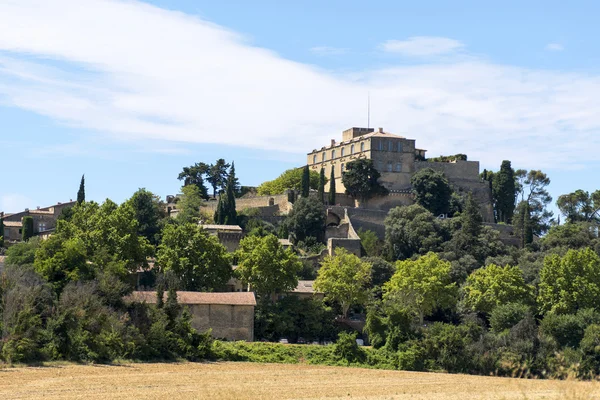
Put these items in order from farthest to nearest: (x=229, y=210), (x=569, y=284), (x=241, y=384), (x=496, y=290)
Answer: (x=229, y=210) < (x=496, y=290) < (x=569, y=284) < (x=241, y=384)

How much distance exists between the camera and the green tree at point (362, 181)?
290ft

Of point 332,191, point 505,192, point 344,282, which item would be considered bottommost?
point 344,282

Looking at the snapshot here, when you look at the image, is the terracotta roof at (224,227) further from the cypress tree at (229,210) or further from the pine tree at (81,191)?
the pine tree at (81,191)

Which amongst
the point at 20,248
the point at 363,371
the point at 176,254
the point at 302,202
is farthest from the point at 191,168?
the point at 363,371

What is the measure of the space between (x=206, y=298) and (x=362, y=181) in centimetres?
3629

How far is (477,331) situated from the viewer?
53312 millimetres

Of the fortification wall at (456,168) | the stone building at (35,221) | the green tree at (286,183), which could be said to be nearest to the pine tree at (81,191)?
the stone building at (35,221)

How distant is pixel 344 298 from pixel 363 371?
15.5m

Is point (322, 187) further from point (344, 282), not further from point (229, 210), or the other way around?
point (344, 282)

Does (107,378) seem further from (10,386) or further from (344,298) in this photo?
(344,298)

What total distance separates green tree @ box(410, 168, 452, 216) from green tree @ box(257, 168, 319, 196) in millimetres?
10397

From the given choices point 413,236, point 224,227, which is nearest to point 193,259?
point 224,227

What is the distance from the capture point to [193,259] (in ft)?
196

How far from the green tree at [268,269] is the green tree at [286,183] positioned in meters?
32.1
